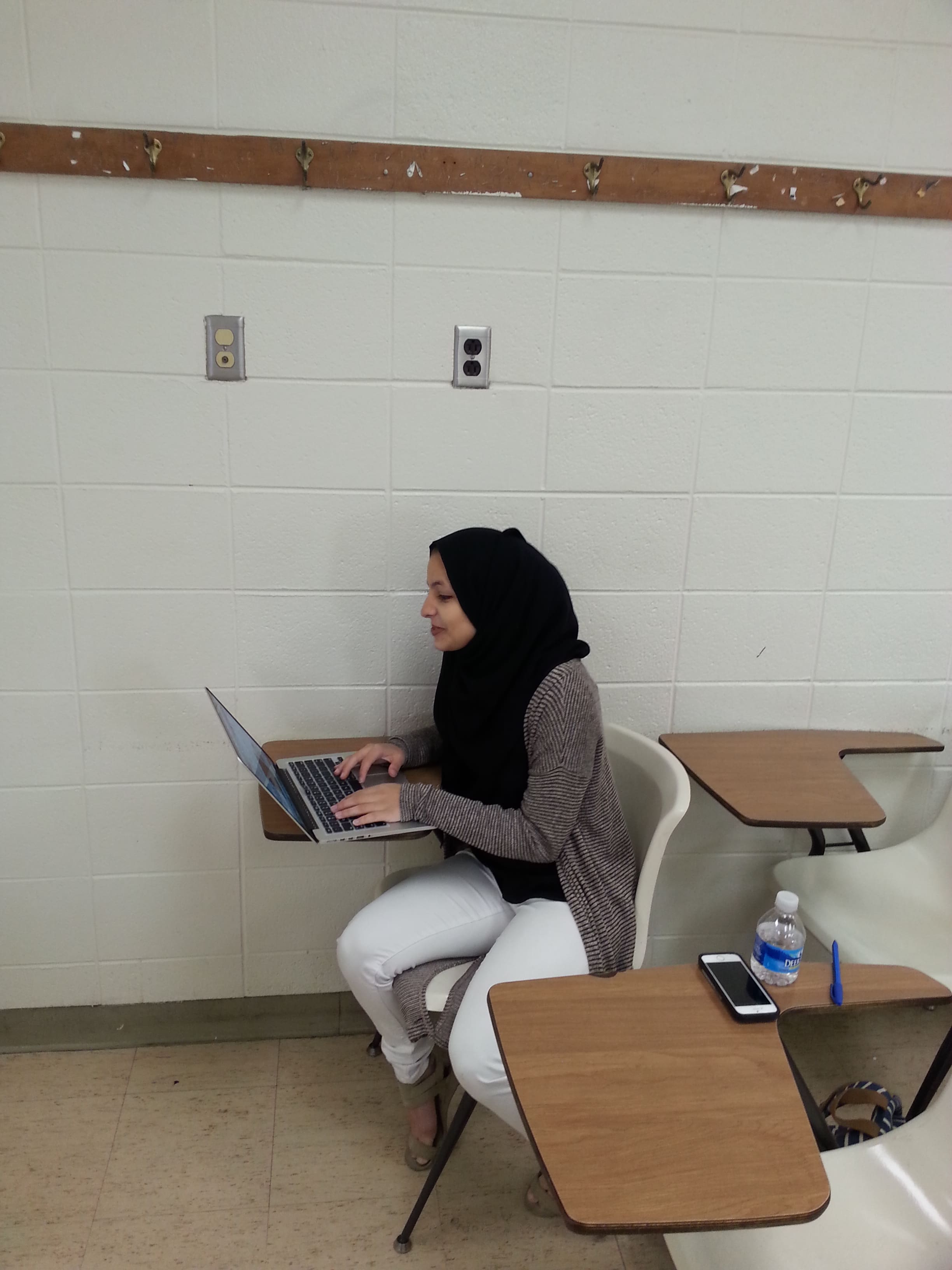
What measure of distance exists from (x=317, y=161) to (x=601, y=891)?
159 centimetres

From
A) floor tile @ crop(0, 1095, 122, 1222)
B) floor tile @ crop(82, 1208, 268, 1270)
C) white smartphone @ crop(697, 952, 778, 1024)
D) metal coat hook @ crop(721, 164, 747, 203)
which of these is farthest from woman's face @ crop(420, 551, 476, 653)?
floor tile @ crop(0, 1095, 122, 1222)

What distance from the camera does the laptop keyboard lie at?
68.8 inches

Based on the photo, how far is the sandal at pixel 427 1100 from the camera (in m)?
1.96

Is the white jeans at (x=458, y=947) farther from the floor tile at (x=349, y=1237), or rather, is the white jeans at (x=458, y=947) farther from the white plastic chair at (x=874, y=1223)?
the white plastic chair at (x=874, y=1223)

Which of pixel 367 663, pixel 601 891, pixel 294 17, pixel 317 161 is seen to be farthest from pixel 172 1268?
pixel 294 17

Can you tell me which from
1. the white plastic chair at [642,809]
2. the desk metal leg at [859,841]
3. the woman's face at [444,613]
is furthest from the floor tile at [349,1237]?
the desk metal leg at [859,841]

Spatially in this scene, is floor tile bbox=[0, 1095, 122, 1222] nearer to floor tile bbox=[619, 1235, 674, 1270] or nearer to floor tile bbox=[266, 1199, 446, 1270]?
floor tile bbox=[619, 1235, 674, 1270]

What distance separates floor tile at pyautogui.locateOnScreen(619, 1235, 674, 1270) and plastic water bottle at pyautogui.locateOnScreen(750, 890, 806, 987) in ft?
2.43

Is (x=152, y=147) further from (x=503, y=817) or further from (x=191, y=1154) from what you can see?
(x=191, y=1154)

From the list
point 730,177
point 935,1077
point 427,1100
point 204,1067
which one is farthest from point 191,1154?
point 730,177

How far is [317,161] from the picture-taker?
6.12ft

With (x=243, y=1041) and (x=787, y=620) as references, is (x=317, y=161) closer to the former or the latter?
(x=787, y=620)

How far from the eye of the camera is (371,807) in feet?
5.76

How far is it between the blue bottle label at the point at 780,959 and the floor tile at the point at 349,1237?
3.14 feet
